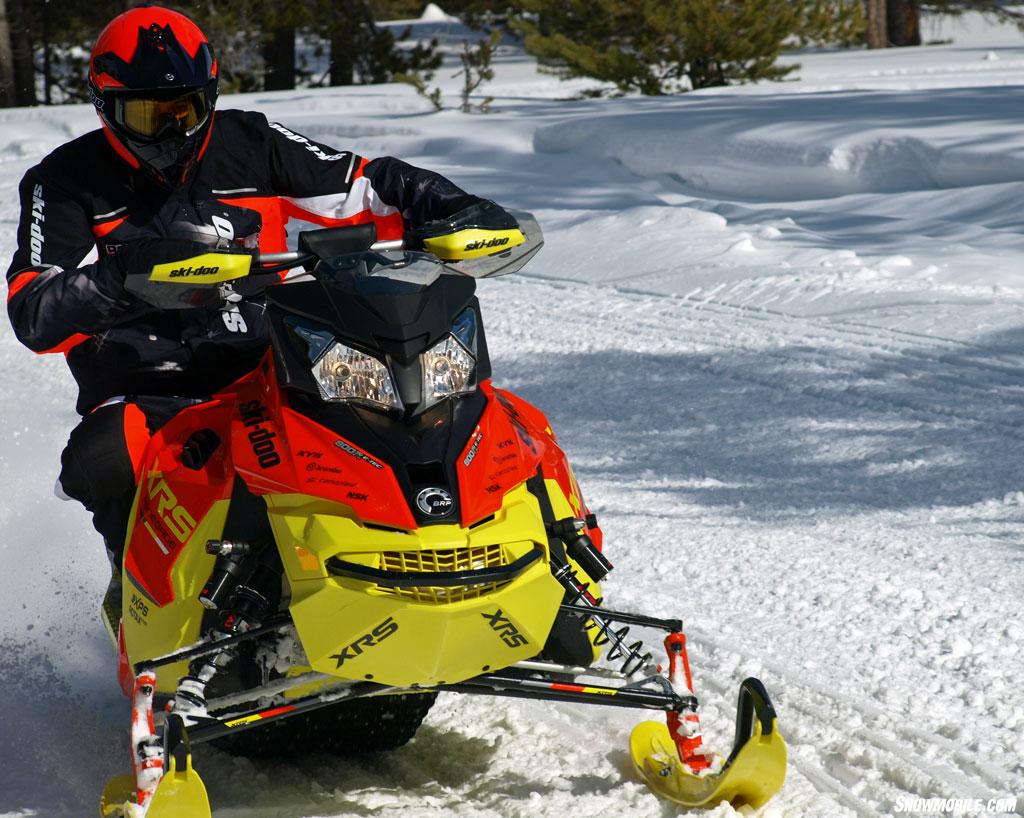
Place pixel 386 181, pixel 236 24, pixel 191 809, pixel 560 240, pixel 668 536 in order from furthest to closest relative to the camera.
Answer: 1. pixel 236 24
2. pixel 560 240
3. pixel 668 536
4. pixel 386 181
5. pixel 191 809

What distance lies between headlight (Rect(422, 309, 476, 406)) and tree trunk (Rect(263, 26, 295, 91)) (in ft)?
63.9

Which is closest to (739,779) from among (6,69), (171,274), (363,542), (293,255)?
(363,542)

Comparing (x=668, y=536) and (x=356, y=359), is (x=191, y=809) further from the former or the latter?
(x=668, y=536)

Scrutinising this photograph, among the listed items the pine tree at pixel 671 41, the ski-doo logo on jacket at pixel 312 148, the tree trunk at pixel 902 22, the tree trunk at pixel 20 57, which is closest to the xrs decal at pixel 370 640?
the ski-doo logo on jacket at pixel 312 148

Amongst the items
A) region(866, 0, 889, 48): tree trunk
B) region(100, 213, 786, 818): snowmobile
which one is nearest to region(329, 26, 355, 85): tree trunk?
region(866, 0, 889, 48): tree trunk

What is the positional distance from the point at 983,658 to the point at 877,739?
1.70ft

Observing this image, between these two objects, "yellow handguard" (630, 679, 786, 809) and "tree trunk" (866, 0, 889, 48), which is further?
"tree trunk" (866, 0, 889, 48)

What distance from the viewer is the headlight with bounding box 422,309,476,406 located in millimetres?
2480

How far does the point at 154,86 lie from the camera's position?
288cm

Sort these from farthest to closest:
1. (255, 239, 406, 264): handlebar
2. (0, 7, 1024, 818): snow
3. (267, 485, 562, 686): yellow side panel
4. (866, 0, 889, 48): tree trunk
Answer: (866, 0, 889, 48): tree trunk, (0, 7, 1024, 818): snow, (255, 239, 406, 264): handlebar, (267, 485, 562, 686): yellow side panel

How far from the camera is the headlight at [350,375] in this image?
8.05ft

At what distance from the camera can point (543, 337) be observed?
686 cm

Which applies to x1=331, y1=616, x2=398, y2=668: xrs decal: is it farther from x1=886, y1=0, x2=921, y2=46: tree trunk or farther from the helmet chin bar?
x1=886, y1=0, x2=921, y2=46: tree trunk

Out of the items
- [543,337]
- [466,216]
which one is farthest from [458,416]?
[543,337]
